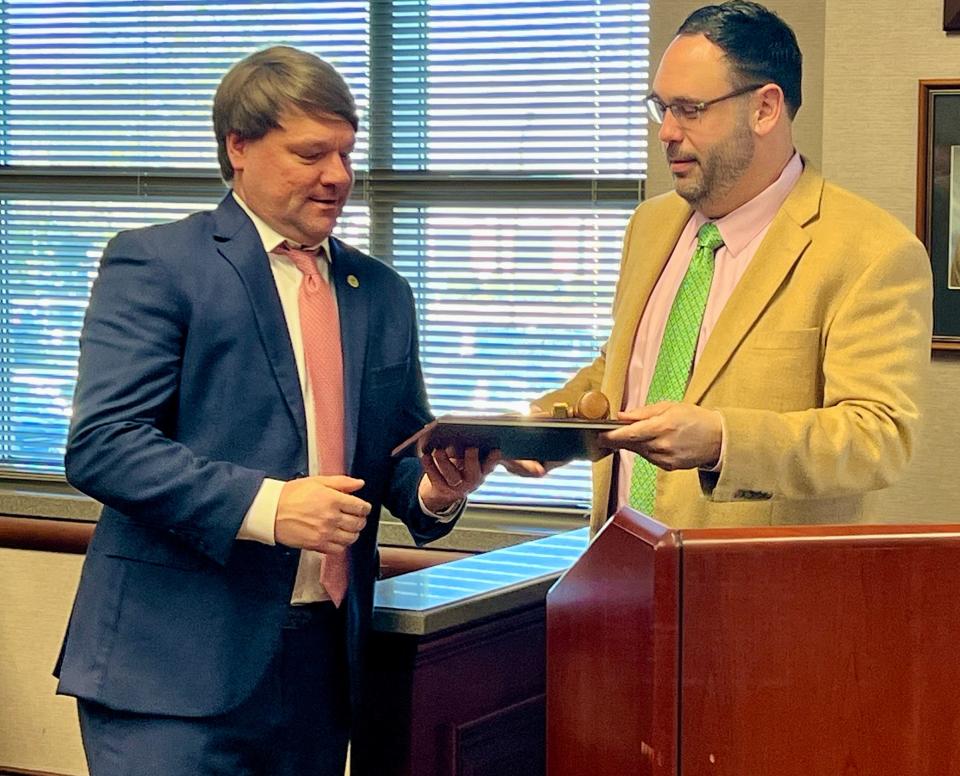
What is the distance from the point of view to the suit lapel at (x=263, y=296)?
2.05m

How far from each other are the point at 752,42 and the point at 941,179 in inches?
37.0

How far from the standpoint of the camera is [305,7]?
4.21 m

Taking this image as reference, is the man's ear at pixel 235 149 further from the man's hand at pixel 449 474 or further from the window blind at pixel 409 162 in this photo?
the window blind at pixel 409 162

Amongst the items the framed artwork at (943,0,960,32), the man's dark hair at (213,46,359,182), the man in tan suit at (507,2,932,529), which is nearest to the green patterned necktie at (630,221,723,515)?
the man in tan suit at (507,2,932,529)

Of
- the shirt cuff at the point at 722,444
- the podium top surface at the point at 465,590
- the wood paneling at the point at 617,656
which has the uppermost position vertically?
the shirt cuff at the point at 722,444

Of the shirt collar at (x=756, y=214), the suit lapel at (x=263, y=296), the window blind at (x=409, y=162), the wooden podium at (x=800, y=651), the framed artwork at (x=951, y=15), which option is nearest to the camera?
the wooden podium at (x=800, y=651)

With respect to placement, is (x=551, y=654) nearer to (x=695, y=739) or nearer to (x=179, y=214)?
(x=695, y=739)

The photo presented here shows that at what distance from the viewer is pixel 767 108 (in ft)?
7.32

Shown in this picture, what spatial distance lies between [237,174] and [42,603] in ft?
8.62

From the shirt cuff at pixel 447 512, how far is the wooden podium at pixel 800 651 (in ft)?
3.52

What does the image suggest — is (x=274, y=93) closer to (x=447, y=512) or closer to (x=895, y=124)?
(x=447, y=512)

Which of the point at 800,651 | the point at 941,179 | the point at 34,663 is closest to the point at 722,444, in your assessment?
the point at 800,651

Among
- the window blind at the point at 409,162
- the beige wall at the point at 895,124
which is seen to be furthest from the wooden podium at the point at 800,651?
the window blind at the point at 409,162

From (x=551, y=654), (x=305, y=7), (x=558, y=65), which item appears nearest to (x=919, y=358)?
(x=551, y=654)
